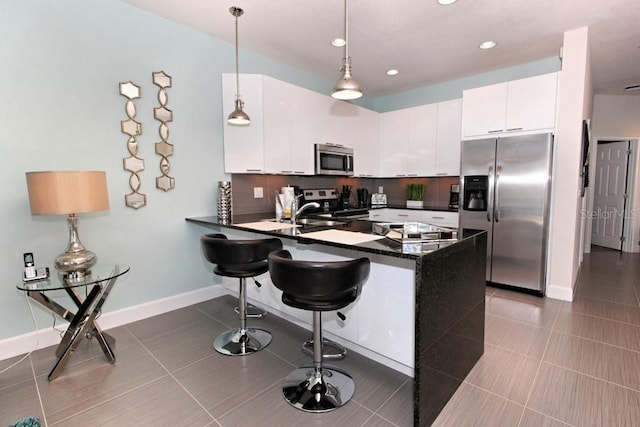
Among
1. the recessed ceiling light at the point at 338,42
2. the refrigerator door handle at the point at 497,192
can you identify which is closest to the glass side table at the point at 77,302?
the recessed ceiling light at the point at 338,42

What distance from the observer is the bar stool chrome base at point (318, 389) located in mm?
1795

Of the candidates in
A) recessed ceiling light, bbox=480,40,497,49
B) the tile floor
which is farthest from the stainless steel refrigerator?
recessed ceiling light, bbox=480,40,497,49

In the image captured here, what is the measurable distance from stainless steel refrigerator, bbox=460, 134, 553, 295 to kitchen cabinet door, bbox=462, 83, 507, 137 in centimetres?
18

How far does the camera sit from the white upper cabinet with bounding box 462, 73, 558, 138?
10.9 feet

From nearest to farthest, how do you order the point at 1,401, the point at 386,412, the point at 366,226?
the point at 386,412 → the point at 1,401 → the point at 366,226

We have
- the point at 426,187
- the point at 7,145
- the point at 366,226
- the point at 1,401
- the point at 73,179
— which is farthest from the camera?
the point at 426,187

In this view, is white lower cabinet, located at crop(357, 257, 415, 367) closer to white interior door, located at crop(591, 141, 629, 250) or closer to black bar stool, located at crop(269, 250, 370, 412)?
black bar stool, located at crop(269, 250, 370, 412)

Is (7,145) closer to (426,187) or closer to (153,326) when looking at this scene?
(153,326)

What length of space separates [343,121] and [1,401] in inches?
163

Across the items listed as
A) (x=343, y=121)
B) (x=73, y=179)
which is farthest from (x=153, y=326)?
(x=343, y=121)

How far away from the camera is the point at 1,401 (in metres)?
1.86

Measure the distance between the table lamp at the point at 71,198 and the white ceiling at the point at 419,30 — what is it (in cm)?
167

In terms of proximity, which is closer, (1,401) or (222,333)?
(1,401)

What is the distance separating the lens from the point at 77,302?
230cm
